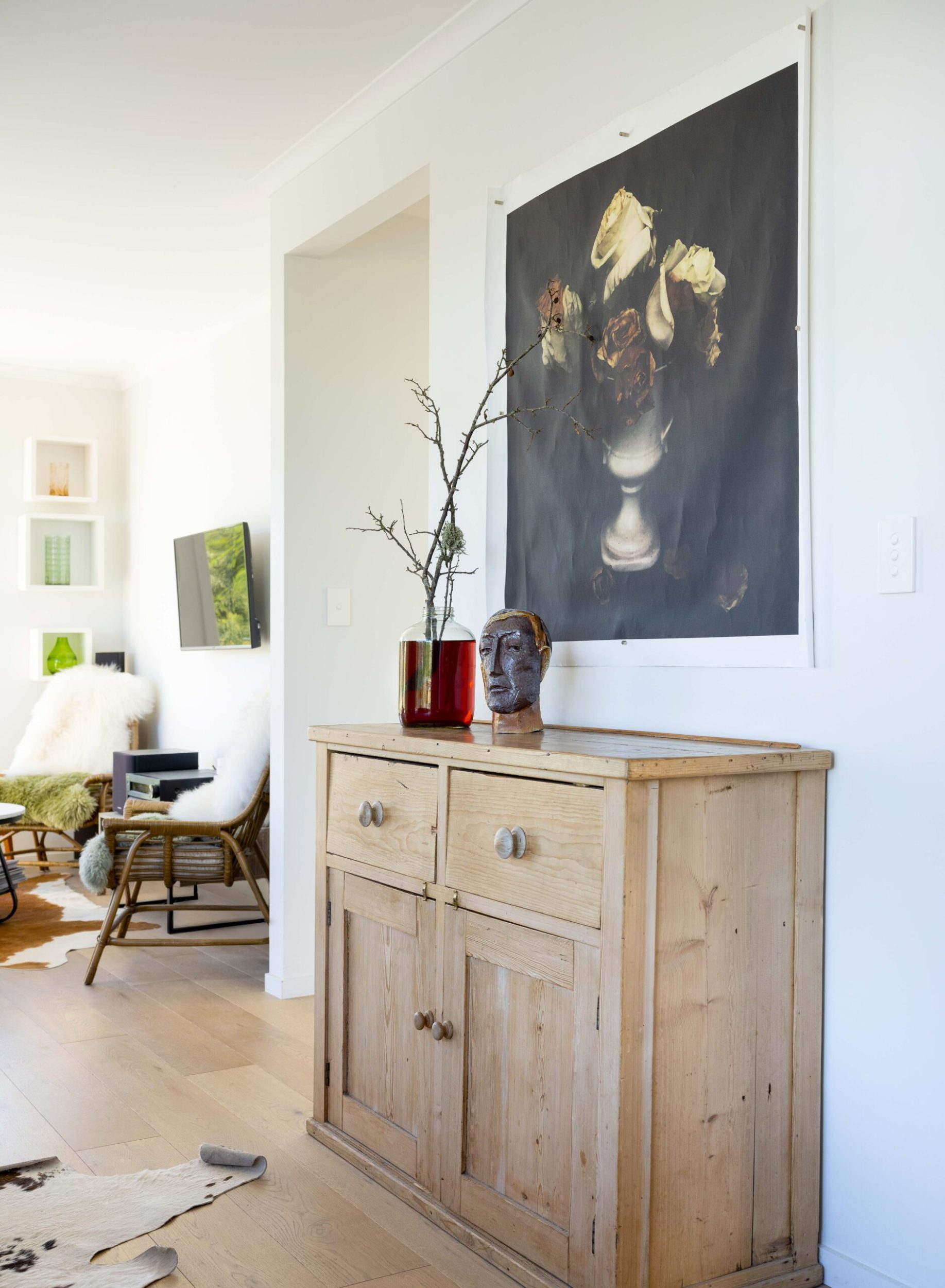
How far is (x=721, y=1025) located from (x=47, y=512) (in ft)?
18.5

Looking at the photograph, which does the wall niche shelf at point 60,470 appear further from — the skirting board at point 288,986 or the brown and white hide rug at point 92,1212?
the brown and white hide rug at point 92,1212

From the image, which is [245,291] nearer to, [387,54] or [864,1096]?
[387,54]

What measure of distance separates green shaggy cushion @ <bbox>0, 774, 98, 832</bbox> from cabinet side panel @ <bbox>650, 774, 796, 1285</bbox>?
414 cm

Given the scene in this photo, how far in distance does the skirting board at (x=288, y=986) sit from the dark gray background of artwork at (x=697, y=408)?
1.74 meters

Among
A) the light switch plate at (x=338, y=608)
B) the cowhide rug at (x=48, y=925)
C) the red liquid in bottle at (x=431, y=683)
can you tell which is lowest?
the cowhide rug at (x=48, y=925)

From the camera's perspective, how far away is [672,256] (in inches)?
87.1

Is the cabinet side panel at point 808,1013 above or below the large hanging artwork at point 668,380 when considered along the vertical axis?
below

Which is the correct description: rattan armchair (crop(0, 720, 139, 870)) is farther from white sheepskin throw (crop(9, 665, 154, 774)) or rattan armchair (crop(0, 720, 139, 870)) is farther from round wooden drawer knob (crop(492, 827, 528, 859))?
round wooden drawer knob (crop(492, 827, 528, 859))

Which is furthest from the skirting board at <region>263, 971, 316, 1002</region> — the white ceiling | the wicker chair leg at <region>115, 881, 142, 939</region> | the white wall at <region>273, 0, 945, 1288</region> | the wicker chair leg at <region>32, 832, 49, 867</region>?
the white ceiling

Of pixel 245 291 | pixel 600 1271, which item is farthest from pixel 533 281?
pixel 245 291

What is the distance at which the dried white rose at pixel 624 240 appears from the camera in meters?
2.28

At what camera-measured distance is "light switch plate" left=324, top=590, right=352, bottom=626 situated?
3.84 metres

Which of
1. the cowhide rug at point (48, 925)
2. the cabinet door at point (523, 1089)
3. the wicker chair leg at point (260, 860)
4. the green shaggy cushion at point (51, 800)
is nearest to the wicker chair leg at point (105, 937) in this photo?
the cowhide rug at point (48, 925)

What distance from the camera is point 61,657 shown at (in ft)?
20.9
